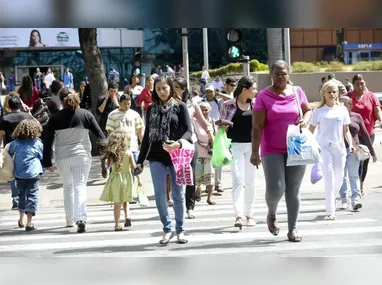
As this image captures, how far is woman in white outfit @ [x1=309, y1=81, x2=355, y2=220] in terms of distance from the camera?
863 cm

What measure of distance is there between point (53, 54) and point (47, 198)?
41.8 m

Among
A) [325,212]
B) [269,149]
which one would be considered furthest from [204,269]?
[325,212]

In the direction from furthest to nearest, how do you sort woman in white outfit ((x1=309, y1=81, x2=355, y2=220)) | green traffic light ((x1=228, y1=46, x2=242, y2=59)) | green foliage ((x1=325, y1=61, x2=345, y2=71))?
green foliage ((x1=325, y1=61, x2=345, y2=71)) → green traffic light ((x1=228, y1=46, x2=242, y2=59)) → woman in white outfit ((x1=309, y1=81, x2=355, y2=220))

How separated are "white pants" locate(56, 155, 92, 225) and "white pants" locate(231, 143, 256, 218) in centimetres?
165

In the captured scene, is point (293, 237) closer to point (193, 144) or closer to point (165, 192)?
point (165, 192)

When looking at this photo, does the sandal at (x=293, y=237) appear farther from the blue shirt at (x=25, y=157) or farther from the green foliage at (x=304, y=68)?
the green foliage at (x=304, y=68)

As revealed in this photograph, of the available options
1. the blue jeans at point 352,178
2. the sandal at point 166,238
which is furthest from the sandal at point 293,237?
the blue jeans at point 352,178

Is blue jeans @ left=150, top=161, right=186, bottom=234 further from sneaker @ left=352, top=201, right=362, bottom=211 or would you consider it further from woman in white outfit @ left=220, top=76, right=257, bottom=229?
sneaker @ left=352, top=201, right=362, bottom=211

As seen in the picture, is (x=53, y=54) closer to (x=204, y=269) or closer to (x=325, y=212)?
(x=325, y=212)

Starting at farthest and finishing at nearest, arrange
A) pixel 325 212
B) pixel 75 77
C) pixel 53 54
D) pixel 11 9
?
pixel 53 54 → pixel 75 77 → pixel 325 212 → pixel 11 9

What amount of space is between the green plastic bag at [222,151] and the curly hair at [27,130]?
2.12m

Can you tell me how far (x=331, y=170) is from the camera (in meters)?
8.69

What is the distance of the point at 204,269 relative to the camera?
995 mm

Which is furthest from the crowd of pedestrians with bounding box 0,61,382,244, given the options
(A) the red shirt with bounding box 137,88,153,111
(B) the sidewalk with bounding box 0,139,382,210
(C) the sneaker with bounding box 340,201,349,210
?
(A) the red shirt with bounding box 137,88,153,111
